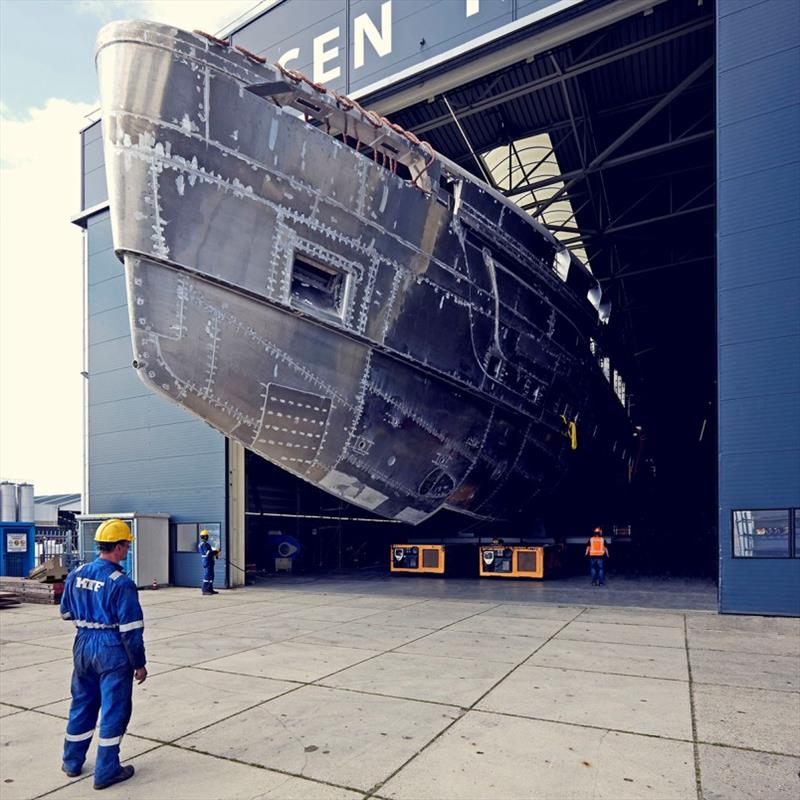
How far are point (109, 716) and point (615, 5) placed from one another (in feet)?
39.7

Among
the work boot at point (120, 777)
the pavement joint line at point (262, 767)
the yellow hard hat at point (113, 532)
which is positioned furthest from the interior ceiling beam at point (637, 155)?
the work boot at point (120, 777)

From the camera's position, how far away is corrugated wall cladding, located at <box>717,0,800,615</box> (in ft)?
29.4

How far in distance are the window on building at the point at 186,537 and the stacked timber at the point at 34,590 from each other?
8.71ft

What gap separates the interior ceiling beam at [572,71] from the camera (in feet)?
39.1

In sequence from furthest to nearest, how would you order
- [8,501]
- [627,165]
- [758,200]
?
[8,501], [627,165], [758,200]

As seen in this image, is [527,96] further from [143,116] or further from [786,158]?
[143,116]

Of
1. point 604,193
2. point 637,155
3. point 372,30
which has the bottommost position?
point 637,155

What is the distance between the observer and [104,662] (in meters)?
3.83

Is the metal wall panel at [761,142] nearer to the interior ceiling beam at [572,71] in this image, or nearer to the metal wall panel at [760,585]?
the interior ceiling beam at [572,71]

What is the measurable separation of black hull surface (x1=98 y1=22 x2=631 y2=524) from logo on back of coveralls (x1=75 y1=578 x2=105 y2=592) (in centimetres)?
412

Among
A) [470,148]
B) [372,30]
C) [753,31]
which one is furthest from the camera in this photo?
[470,148]

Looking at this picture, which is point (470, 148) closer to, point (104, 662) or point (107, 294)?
point (107, 294)

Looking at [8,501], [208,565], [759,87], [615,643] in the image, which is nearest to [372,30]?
[759,87]

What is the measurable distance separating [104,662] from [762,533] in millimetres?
8830
